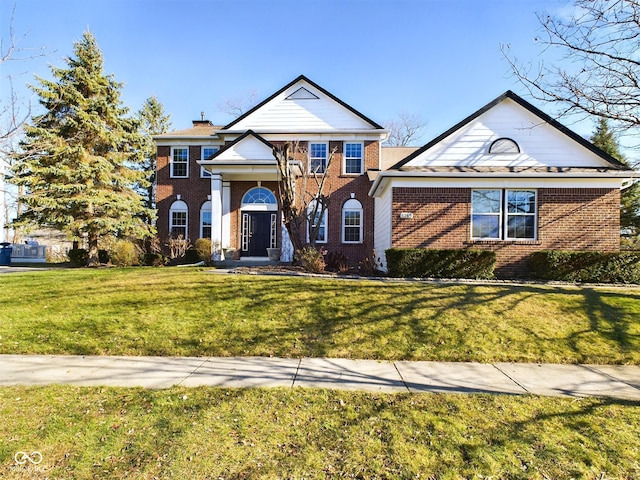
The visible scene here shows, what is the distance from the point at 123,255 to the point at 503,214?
16692mm

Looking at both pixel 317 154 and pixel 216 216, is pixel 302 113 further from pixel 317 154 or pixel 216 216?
pixel 216 216

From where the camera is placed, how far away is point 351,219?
60.0 feet

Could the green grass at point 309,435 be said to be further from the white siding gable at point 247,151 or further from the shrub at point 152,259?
the shrub at point 152,259

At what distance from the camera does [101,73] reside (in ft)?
64.4

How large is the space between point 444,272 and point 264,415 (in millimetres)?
7950

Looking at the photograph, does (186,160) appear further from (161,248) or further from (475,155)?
(475,155)

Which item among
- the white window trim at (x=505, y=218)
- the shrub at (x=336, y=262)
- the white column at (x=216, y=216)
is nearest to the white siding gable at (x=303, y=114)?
the white column at (x=216, y=216)

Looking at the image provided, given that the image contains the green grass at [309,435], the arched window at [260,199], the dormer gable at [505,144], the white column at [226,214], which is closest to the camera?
the green grass at [309,435]

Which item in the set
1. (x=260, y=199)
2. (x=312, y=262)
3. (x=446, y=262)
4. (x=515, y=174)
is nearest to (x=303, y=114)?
(x=260, y=199)

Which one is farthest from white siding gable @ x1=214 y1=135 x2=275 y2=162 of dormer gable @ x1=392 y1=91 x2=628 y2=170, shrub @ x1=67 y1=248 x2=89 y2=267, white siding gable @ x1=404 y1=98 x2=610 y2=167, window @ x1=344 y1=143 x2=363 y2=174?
shrub @ x1=67 y1=248 x2=89 y2=267

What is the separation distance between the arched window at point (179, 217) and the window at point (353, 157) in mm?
9433

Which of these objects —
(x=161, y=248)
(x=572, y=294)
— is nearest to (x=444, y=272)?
(x=572, y=294)

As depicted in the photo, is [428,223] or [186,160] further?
[186,160]

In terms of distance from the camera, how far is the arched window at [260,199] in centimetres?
1828
